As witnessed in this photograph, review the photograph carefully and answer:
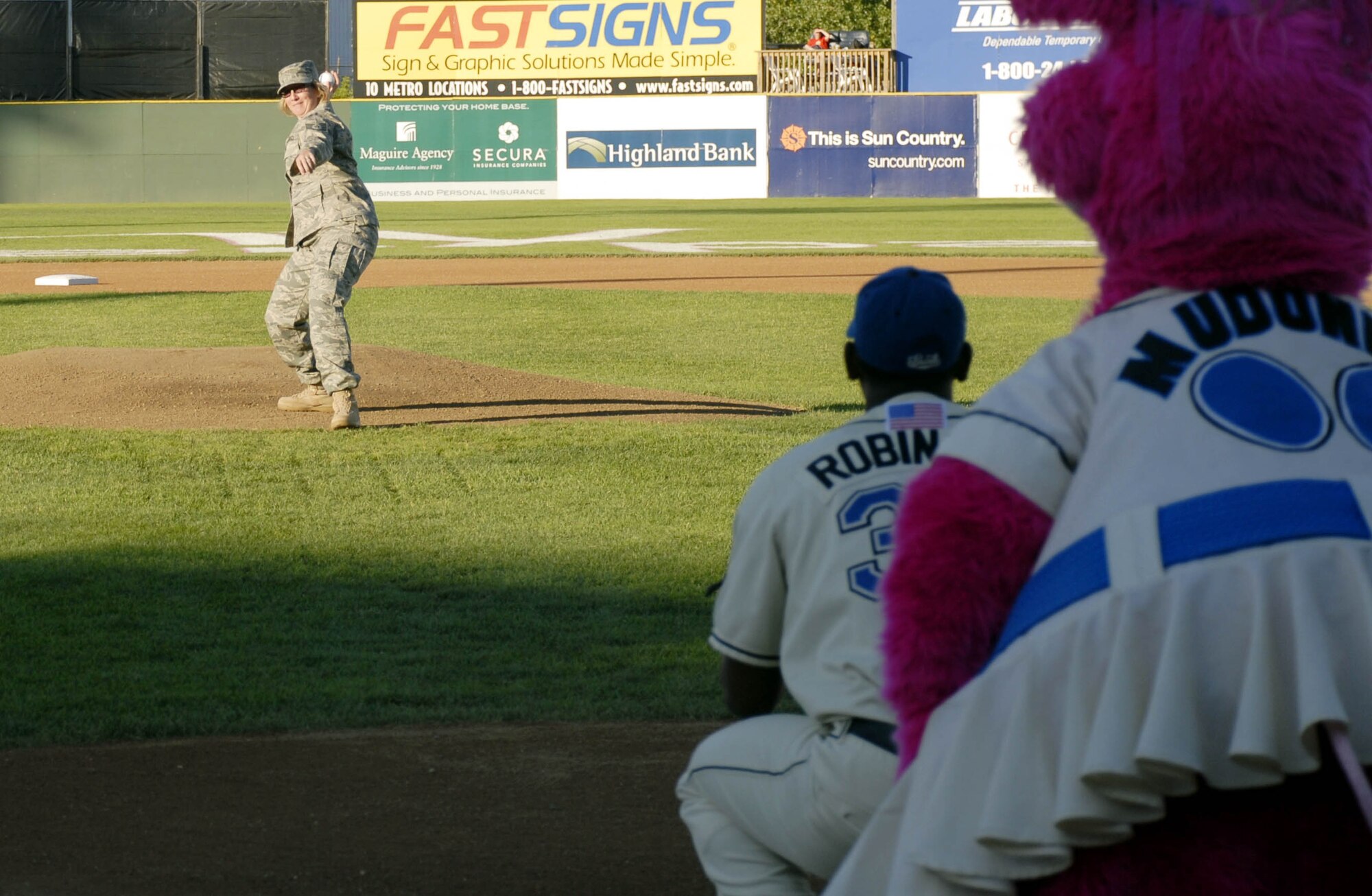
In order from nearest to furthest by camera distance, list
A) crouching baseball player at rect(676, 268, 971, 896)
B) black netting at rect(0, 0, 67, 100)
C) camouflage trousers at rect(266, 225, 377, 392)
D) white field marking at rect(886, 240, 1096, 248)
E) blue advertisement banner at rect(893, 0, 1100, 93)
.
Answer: crouching baseball player at rect(676, 268, 971, 896)
camouflage trousers at rect(266, 225, 377, 392)
white field marking at rect(886, 240, 1096, 248)
blue advertisement banner at rect(893, 0, 1100, 93)
black netting at rect(0, 0, 67, 100)

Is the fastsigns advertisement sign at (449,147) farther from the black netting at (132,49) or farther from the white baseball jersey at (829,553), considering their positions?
the white baseball jersey at (829,553)

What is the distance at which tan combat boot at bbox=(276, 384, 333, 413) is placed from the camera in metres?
9.72

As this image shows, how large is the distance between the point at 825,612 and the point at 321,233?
22.2ft

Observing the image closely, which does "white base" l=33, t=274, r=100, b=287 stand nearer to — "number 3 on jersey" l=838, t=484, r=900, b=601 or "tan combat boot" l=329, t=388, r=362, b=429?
"tan combat boot" l=329, t=388, r=362, b=429

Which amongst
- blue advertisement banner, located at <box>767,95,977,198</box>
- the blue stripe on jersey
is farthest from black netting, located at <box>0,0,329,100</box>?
the blue stripe on jersey

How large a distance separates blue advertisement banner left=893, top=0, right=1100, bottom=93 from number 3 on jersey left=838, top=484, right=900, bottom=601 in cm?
4306

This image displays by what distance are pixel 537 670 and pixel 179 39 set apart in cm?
4443

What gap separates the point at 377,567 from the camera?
20.9 feet

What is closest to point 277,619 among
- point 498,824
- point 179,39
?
point 498,824

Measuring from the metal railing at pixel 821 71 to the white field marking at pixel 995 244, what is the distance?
1661cm

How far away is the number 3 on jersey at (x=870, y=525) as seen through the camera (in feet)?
7.36

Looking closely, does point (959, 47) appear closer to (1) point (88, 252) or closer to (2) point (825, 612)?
(1) point (88, 252)

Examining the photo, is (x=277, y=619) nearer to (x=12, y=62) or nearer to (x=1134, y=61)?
(x=1134, y=61)

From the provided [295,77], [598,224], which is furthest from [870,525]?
[598,224]
